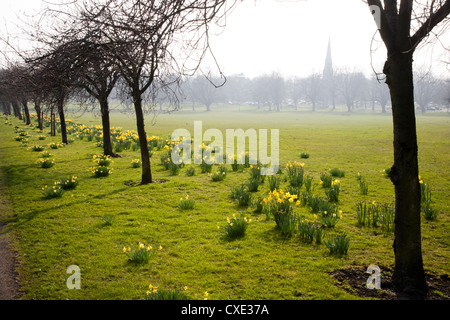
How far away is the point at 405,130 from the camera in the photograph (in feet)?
10.9

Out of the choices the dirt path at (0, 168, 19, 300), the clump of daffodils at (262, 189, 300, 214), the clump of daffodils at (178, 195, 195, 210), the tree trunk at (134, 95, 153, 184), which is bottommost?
the dirt path at (0, 168, 19, 300)

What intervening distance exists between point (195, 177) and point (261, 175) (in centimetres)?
228

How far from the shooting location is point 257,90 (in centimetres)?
9894

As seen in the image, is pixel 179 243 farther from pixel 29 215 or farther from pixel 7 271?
pixel 29 215

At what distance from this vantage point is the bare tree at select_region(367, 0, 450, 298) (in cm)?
328

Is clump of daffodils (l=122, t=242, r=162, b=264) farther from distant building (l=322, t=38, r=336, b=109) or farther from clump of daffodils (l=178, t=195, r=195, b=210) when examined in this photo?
distant building (l=322, t=38, r=336, b=109)

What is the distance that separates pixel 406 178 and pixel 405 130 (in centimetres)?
54

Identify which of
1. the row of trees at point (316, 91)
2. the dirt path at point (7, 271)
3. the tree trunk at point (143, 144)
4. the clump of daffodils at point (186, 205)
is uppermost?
the row of trees at point (316, 91)

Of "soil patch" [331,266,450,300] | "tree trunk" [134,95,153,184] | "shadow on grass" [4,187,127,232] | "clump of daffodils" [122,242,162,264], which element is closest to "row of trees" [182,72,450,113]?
"tree trunk" [134,95,153,184]

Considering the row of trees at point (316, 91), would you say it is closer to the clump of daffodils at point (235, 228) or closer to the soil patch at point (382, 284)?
the clump of daffodils at point (235, 228)

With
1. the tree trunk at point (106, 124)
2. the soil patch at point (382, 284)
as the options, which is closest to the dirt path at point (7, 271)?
the soil patch at point (382, 284)

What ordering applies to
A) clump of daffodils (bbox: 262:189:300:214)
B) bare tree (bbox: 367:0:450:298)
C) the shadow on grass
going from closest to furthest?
bare tree (bbox: 367:0:450:298) → clump of daffodils (bbox: 262:189:300:214) → the shadow on grass

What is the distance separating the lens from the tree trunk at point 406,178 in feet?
10.9
